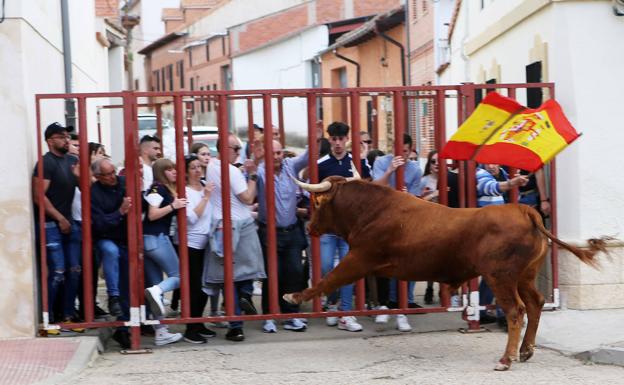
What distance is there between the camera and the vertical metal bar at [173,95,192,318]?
9.20 meters

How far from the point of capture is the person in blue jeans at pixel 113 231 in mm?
9250

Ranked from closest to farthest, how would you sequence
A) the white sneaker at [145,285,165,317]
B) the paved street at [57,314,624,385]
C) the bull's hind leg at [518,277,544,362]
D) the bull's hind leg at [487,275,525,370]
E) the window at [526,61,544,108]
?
the paved street at [57,314,624,385], the bull's hind leg at [487,275,525,370], the bull's hind leg at [518,277,544,362], the white sneaker at [145,285,165,317], the window at [526,61,544,108]

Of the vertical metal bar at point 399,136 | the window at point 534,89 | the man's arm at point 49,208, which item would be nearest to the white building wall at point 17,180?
the man's arm at point 49,208

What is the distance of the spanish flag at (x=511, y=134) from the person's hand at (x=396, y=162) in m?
0.48

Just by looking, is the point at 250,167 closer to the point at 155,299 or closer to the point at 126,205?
the point at 126,205

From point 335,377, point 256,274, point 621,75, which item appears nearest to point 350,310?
point 256,274

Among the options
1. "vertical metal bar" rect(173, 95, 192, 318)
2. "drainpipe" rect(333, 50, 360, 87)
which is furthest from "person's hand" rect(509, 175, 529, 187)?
"drainpipe" rect(333, 50, 360, 87)

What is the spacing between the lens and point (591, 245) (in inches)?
328

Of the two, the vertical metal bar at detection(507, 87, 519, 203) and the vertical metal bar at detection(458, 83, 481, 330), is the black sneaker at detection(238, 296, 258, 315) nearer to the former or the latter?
the vertical metal bar at detection(458, 83, 481, 330)

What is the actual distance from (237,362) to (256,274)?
0.98 m

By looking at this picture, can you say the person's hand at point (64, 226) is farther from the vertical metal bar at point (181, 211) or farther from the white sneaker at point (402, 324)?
the white sneaker at point (402, 324)

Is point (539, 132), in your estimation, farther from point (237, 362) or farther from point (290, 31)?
point (290, 31)

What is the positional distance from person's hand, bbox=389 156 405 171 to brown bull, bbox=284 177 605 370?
0.73 m

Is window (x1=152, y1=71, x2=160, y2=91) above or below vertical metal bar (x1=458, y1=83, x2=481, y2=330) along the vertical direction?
above
